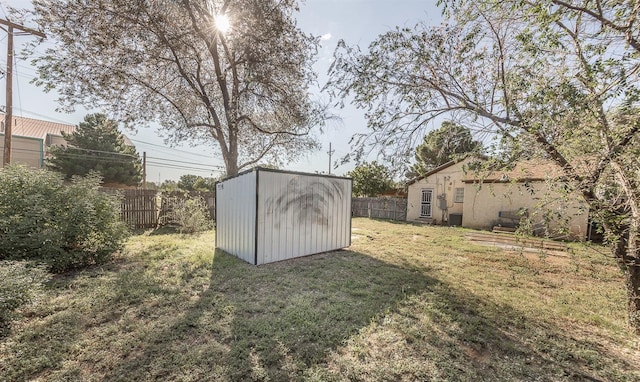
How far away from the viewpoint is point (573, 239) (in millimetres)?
8352

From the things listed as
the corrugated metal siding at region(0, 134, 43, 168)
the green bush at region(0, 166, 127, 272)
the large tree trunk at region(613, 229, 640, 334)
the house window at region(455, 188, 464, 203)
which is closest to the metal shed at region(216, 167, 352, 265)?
the green bush at region(0, 166, 127, 272)

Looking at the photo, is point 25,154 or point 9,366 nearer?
point 9,366

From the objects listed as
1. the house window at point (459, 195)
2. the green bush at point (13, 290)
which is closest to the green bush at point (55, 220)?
the green bush at point (13, 290)

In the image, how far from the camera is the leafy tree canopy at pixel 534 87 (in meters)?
2.22

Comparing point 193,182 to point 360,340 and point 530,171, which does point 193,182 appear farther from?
point 530,171

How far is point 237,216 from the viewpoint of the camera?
5.56 metres

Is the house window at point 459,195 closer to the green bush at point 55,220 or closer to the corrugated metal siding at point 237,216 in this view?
the corrugated metal siding at point 237,216

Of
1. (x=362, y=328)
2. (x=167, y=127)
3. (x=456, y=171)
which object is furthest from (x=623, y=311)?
(x=167, y=127)

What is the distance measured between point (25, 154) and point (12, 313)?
73.0 ft

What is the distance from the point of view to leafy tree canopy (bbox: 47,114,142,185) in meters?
16.7

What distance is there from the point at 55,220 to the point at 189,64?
5.62 meters

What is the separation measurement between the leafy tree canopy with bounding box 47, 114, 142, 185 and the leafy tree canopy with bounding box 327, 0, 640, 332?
64.4 feet

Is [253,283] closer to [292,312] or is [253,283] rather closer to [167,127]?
[292,312]

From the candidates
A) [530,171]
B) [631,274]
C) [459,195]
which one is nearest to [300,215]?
[530,171]
